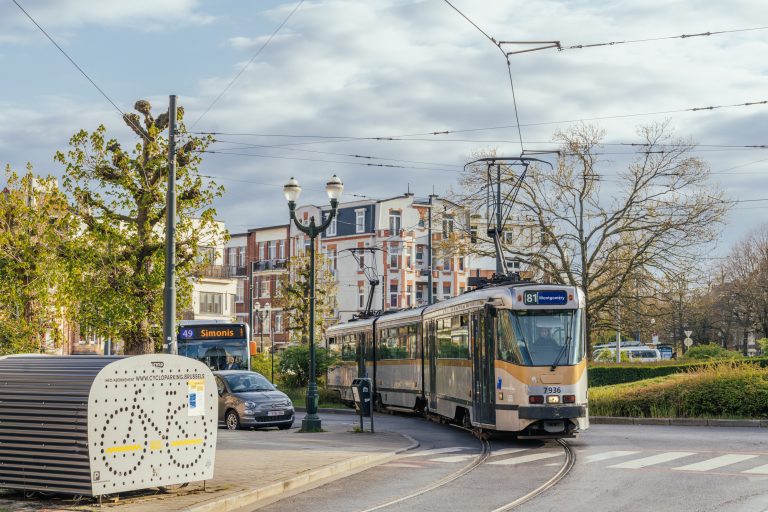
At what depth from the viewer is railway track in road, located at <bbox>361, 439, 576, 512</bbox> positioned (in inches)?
501

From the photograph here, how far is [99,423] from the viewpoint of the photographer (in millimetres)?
11938

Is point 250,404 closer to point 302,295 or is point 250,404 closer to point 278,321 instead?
point 302,295

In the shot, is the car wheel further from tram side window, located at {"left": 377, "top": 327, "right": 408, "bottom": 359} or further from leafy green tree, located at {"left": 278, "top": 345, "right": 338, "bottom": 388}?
leafy green tree, located at {"left": 278, "top": 345, "right": 338, "bottom": 388}

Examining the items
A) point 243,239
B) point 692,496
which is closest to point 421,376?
point 692,496

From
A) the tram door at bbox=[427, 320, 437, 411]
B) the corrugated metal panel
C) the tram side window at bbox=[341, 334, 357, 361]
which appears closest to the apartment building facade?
the tram side window at bbox=[341, 334, 357, 361]

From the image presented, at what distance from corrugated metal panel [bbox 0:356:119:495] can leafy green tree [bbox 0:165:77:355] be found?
1812 centimetres

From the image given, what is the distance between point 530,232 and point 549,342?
29689mm

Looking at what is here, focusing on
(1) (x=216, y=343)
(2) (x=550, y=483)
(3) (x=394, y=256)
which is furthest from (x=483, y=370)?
(3) (x=394, y=256)

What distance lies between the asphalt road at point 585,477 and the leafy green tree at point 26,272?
16222mm

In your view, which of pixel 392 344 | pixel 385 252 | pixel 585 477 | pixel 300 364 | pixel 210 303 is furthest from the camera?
pixel 385 252

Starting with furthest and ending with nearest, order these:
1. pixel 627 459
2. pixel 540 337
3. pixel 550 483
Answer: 1. pixel 540 337
2. pixel 627 459
3. pixel 550 483

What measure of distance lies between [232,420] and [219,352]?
1107 cm

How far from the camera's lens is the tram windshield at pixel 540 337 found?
20.3m

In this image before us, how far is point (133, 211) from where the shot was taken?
92.4 feet
